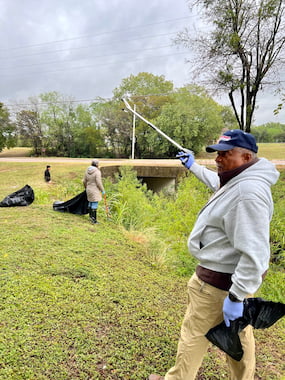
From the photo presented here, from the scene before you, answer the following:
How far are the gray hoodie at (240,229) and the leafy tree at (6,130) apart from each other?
26546mm

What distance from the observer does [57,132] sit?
29.4 m

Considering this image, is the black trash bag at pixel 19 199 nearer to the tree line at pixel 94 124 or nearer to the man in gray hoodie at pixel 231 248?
the man in gray hoodie at pixel 231 248

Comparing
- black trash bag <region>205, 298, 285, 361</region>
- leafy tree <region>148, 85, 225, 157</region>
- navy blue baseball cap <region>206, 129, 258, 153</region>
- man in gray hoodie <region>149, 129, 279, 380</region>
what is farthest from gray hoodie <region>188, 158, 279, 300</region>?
leafy tree <region>148, 85, 225, 157</region>

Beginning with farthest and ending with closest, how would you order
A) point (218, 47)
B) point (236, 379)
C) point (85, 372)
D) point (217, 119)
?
1. point (217, 119)
2. point (218, 47)
3. point (85, 372)
4. point (236, 379)

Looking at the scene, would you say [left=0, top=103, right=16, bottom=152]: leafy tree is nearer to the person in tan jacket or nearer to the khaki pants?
the person in tan jacket

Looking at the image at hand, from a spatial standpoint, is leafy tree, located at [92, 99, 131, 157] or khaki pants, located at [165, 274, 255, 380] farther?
leafy tree, located at [92, 99, 131, 157]

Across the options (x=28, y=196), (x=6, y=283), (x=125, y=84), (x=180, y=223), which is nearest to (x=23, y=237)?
(x=6, y=283)

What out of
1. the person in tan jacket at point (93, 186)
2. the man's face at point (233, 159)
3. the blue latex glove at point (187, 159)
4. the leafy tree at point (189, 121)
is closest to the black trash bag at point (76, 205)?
the person in tan jacket at point (93, 186)

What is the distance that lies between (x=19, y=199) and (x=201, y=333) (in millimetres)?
6372

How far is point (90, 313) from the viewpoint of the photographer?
264cm

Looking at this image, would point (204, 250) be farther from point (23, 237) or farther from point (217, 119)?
point (217, 119)

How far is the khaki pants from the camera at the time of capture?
4.97 ft

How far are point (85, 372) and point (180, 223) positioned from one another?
425 cm

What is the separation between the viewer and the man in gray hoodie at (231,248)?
4.12 ft
